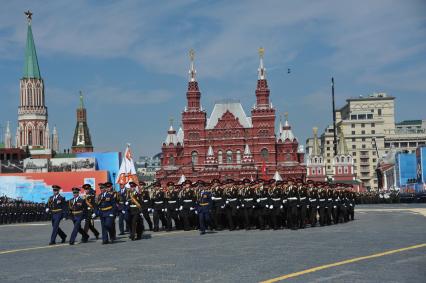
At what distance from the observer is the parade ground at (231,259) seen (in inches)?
455

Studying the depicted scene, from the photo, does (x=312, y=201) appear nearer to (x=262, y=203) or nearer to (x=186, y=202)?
(x=262, y=203)

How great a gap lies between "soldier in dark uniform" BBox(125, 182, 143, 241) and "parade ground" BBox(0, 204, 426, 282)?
60 centimetres

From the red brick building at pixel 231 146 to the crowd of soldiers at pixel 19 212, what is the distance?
174 feet

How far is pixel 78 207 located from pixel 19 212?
2684cm

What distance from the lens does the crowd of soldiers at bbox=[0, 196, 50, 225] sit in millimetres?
43812

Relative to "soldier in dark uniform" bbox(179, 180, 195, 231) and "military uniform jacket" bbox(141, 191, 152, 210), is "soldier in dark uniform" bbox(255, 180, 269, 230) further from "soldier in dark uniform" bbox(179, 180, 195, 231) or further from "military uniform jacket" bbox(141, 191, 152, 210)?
"military uniform jacket" bbox(141, 191, 152, 210)

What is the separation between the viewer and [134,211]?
20.5 m

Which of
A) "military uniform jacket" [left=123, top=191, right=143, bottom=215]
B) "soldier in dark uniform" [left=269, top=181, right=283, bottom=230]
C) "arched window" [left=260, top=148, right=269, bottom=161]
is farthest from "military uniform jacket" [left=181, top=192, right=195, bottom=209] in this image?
"arched window" [left=260, top=148, right=269, bottom=161]

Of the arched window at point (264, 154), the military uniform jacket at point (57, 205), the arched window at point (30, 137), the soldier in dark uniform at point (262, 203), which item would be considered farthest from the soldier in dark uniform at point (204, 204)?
the arched window at point (30, 137)

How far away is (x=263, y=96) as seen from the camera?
104312mm

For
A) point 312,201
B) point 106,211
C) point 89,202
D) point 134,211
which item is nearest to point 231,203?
point 312,201

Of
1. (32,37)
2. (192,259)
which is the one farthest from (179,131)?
(192,259)

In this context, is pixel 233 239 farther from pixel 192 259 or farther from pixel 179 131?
pixel 179 131

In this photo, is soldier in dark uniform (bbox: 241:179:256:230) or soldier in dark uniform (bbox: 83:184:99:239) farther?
soldier in dark uniform (bbox: 241:179:256:230)
